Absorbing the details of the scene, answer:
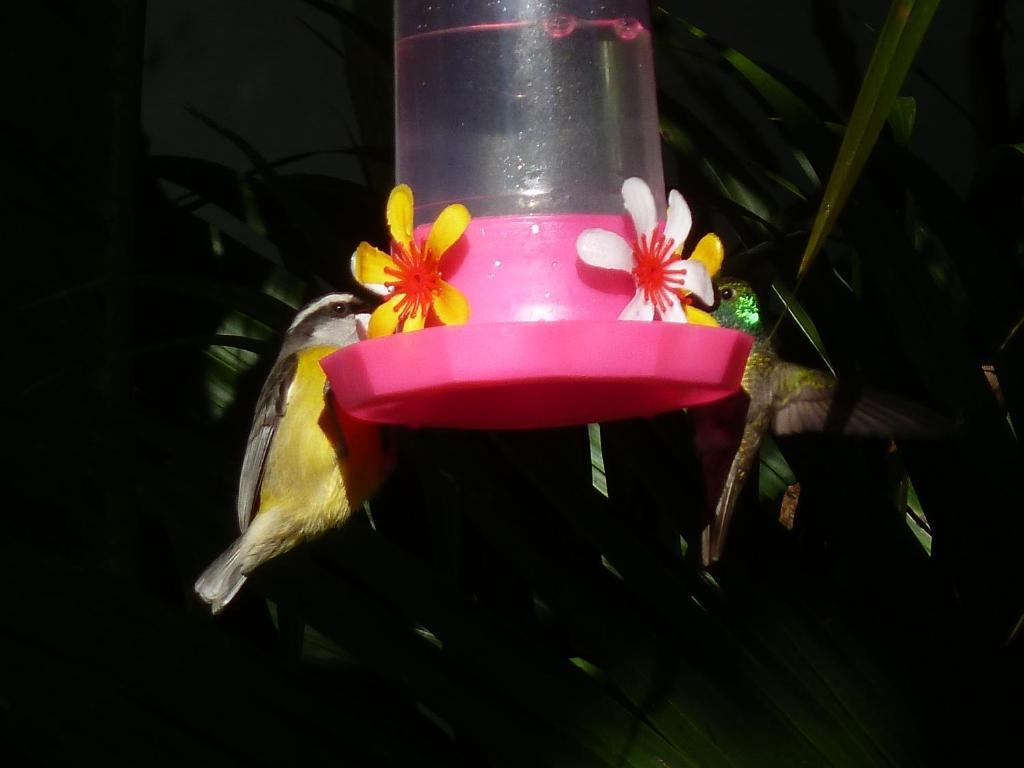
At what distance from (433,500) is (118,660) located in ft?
1.96

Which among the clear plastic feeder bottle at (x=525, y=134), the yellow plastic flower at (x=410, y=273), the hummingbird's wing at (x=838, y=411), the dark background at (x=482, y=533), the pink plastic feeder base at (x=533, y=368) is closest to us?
the pink plastic feeder base at (x=533, y=368)

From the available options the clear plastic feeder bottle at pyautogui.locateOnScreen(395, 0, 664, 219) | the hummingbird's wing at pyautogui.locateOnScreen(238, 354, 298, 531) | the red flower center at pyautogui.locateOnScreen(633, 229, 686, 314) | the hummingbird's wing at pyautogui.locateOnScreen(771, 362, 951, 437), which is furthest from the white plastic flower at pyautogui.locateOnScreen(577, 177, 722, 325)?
the hummingbird's wing at pyautogui.locateOnScreen(238, 354, 298, 531)

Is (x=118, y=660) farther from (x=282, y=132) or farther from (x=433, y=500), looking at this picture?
(x=282, y=132)

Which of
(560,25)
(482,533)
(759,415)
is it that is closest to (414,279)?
(560,25)

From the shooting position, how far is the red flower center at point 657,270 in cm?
148

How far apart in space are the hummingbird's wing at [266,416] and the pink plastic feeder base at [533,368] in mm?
610

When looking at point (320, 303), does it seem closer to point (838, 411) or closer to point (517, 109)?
point (517, 109)

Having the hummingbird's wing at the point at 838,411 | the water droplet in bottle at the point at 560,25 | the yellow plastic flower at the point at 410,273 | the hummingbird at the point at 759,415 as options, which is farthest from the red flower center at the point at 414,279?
the hummingbird's wing at the point at 838,411

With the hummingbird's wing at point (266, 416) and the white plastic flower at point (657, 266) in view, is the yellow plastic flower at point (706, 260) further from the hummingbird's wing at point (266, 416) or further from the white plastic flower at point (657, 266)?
the hummingbird's wing at point (266, 416)

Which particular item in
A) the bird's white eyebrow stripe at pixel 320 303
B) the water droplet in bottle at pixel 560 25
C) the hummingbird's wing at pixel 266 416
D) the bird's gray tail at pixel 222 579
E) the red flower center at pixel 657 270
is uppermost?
the water droplet in bottle at pixel 560 25

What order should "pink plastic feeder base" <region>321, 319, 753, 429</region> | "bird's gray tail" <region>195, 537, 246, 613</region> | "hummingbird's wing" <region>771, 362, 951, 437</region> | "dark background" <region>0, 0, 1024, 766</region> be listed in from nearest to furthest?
"pink plastic feeder base" <region>321, 319, 753, 429</region>, "dark background" <region>0, 0, 1024, 766</region>, "hummingbird's wing" <region>771, 362, 951, 437</region>, "bird's gray tail" <region>195, 537, 246, 613</region>

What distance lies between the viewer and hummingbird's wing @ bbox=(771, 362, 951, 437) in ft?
5.96

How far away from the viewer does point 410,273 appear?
145cm

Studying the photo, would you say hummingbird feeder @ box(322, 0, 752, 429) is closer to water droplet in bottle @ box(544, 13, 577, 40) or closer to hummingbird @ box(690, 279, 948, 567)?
water droplet in bottle @ box(544, 13, 577, 40)
